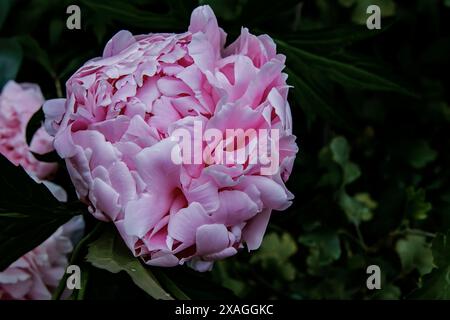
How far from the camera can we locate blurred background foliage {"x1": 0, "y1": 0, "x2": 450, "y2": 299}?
0.79 metres

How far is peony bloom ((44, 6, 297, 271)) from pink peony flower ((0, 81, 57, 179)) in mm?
188

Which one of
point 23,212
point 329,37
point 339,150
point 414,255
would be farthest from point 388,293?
point 23,212

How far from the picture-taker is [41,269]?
785 millimetres

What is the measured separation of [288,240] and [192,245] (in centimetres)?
33

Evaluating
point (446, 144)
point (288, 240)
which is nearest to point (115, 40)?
point (288, 240)

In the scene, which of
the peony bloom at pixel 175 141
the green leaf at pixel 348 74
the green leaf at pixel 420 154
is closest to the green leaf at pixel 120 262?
the peony bloom at pixel 175 141

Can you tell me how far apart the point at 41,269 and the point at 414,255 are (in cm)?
39

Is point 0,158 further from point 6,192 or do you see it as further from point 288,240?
point 288,240

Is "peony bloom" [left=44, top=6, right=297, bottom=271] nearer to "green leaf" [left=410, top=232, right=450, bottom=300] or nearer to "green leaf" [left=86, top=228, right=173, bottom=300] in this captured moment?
"green leaf" [left=86, top=228, right=173, bottom=300]

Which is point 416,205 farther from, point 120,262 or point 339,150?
point 120,262

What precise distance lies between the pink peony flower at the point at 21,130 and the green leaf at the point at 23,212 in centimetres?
14

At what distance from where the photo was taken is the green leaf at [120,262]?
23.7 inches

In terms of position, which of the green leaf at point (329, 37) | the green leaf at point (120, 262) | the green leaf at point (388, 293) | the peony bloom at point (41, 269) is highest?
the green leaf at point (329, 37)

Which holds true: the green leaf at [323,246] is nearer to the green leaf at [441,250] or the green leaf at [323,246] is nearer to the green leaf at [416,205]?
the green leaf at [416,205]
